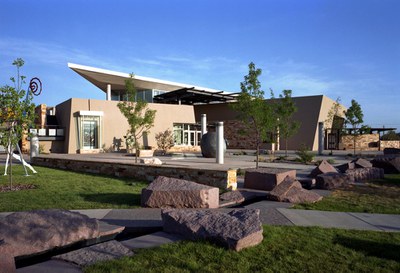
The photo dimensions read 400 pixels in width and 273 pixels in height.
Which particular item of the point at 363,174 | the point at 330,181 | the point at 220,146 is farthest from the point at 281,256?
the point at 220,146

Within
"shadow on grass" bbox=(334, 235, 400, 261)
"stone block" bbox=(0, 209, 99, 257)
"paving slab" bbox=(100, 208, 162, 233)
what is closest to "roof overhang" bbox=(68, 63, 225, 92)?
"paving slab" bbox=(100, 208, 162, 233)

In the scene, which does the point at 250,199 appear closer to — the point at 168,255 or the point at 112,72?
the point at 168,255

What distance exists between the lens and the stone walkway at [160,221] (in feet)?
15.4

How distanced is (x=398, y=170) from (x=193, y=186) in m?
11.2

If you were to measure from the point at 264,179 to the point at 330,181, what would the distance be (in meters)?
2.20

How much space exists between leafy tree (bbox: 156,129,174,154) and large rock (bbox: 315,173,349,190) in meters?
25.2

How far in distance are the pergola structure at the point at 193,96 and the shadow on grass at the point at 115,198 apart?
2902 cm

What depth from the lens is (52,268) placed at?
13.1ft

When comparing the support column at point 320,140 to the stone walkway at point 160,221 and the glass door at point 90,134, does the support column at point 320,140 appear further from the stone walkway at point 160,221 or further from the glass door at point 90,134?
the stone walkway at point 160,221

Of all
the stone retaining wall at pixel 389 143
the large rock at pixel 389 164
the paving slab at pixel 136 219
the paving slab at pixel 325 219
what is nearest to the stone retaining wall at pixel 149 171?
the paving slab at pixel 325 219

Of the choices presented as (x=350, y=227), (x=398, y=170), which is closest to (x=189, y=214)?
(x=350, y=227)

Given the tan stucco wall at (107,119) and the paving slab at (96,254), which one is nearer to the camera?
the paving slab at (96,254)

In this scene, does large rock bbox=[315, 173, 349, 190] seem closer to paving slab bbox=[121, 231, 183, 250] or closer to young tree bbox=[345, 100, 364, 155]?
paving slab bbox=[121, 231, 183, 250]

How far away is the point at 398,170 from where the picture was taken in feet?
48.0
